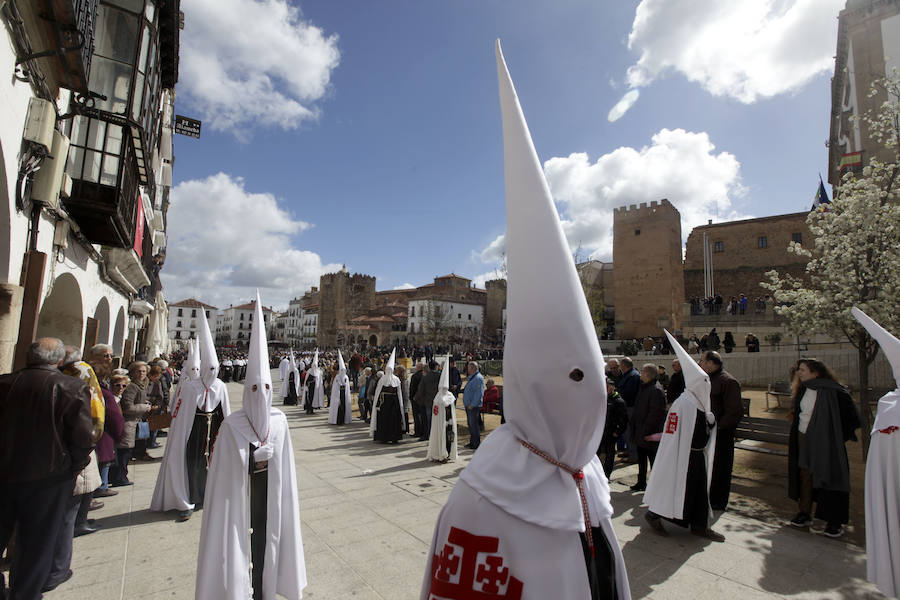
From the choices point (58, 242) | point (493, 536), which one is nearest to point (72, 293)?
point (58, 242)

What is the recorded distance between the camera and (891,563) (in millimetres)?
3445

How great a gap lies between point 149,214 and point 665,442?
1604cm

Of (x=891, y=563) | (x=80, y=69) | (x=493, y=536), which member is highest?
(x=80, y=69)

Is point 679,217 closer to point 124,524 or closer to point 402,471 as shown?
point 402,471

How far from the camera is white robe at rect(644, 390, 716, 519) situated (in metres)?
4.59

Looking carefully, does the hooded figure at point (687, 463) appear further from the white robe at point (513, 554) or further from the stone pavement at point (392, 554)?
the white robe at point (513, 554)

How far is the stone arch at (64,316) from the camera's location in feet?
26.6

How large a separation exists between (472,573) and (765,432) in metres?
8.11

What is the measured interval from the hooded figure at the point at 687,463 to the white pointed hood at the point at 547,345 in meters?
3.64

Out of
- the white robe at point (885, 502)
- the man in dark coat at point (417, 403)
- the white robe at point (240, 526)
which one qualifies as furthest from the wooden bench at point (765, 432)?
A: the white robe at point (240, 526)

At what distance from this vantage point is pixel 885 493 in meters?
3.62

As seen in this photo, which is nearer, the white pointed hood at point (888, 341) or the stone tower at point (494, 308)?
the white pointed hood at point (888, 341)

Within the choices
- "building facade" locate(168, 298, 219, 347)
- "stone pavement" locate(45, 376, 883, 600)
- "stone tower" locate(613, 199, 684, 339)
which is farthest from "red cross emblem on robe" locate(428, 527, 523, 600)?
"building facade" locate(168, 298, 219, 347)

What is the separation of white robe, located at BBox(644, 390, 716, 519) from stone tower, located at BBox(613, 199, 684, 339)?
3479 centimetres
